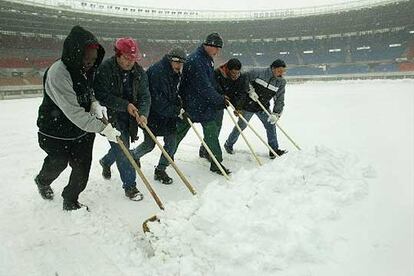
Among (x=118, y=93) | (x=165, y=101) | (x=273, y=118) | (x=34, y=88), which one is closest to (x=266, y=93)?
(x=273, y=118)

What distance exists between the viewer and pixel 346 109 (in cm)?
976

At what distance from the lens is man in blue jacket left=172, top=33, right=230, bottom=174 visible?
429 cm

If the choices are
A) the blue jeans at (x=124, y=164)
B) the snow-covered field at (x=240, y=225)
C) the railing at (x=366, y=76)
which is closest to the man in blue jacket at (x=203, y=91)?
the snow-covered field at (x=240, y=225)

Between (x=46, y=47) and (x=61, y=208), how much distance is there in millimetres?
30052

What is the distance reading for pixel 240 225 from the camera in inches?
98.7

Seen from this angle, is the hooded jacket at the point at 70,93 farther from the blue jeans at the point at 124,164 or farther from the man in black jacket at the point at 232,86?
the man in black jacket at the point at 232,86

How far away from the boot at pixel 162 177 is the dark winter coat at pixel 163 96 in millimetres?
517

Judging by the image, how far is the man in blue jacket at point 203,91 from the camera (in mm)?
4289

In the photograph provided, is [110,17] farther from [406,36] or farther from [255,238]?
[255,238]

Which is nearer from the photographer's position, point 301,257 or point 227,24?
point 301,257

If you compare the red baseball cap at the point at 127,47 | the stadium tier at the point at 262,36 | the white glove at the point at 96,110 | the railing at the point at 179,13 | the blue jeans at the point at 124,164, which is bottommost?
the blue jeans at the point at 124,164

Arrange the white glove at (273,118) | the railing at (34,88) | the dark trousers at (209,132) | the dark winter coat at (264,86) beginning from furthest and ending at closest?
the railing at (34,88) → the dark winter coat at (264,86) → the white glove at (273,118) → the dark trousers at (209,132)

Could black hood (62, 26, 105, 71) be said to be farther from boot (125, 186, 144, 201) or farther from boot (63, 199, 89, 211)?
boot (125, 186, 144, 201)

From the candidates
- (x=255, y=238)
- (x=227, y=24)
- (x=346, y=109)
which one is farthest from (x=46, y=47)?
(x=255, y=238)
